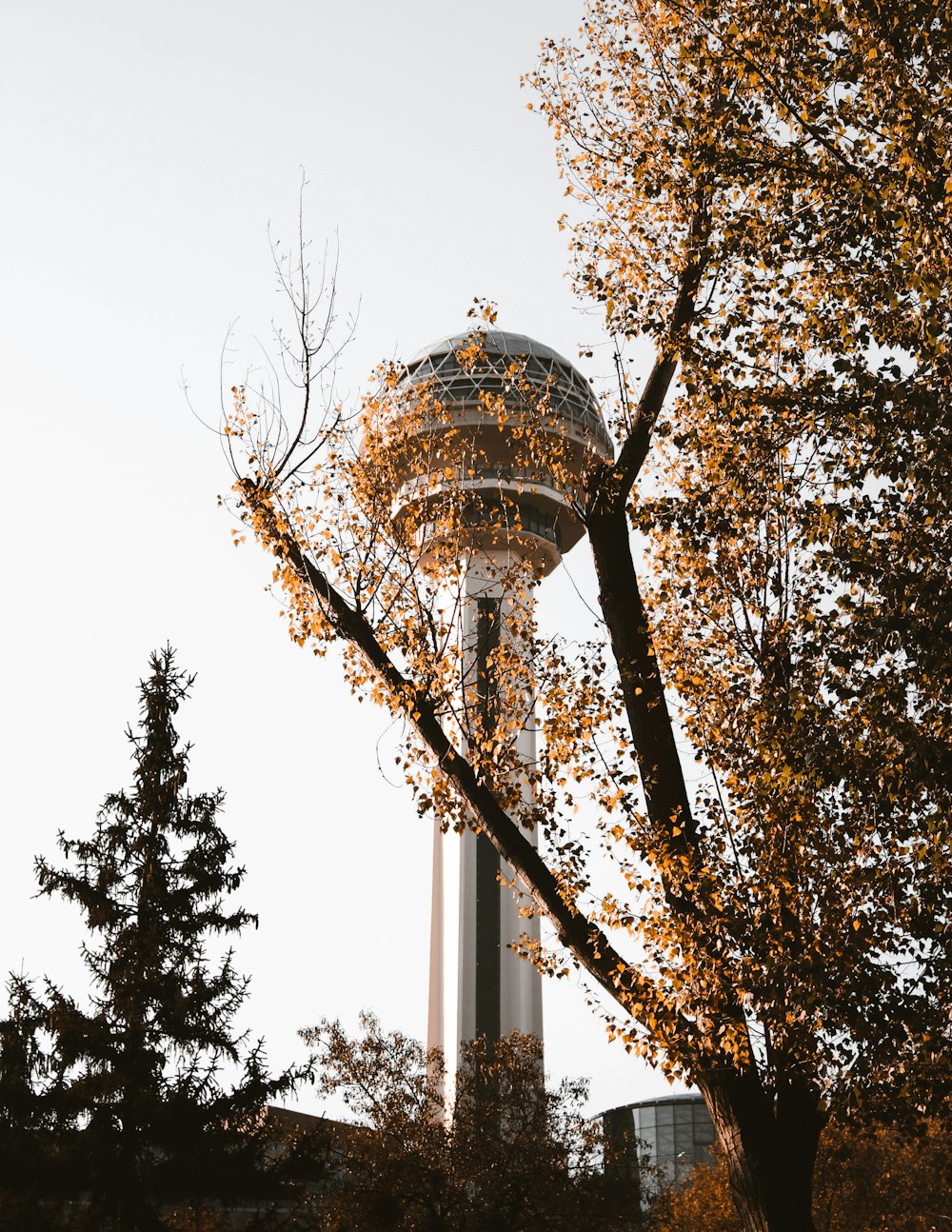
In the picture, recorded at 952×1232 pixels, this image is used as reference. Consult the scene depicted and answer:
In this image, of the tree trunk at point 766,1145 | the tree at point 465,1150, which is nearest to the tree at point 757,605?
the tree trunk at point 766,1145

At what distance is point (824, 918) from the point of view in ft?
25.8

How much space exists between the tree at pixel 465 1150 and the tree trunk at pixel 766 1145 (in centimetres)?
1649

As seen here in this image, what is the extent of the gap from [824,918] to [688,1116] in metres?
63.2

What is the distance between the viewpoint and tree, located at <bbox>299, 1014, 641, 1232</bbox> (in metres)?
22.5

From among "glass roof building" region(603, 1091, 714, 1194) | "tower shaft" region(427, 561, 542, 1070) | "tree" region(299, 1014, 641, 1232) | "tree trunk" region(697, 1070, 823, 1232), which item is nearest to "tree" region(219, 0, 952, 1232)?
"tree trunk" region(697, 1070, 823, 1232)

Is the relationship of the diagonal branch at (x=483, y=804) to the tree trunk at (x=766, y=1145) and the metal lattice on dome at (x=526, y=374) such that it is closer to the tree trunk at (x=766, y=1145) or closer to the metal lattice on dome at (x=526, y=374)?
the tree trunk at (x=766, y=1145)

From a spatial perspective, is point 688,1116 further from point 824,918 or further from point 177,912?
point 824,918

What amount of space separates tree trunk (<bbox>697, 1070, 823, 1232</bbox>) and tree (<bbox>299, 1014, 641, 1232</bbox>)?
16.5 m

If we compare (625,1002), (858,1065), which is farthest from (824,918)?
(625,1002)

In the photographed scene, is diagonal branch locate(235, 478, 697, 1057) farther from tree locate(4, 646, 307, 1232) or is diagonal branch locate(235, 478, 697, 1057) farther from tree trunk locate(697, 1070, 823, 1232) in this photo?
tree locate(4, 646, 307, 1232)

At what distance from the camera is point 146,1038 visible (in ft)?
58.7

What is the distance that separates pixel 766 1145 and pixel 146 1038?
1282 cm

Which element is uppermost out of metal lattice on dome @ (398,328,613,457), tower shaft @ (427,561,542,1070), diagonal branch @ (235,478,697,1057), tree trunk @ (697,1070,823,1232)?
metal lattice on dome @ (398,328,613,457)

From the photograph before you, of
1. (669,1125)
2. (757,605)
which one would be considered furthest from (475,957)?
(757,605)
